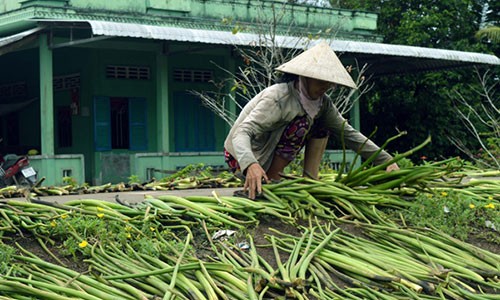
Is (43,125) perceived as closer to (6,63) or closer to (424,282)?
(6,63)

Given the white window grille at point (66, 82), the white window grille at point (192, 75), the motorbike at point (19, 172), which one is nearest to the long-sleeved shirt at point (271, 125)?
the motorbike at point (19, 172)

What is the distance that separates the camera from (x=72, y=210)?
14.4 ft

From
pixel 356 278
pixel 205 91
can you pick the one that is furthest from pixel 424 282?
pixel 205 91

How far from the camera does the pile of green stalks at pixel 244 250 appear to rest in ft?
11.8

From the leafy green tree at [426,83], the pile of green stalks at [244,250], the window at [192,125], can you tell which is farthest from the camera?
the leafy green tree at [426,83]

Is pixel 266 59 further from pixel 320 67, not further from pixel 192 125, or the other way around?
pixel 320 67

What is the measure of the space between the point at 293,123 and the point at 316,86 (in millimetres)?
310

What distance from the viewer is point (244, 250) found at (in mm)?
4184

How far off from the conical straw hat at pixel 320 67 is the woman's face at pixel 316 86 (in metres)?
0.11

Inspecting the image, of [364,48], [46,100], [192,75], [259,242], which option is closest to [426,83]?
[364,48]

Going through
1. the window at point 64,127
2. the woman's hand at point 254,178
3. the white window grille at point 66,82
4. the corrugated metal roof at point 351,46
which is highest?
the corrugated metal roof at point 351,46

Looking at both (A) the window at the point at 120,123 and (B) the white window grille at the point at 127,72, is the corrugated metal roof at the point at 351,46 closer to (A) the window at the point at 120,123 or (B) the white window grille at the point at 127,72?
(B) the white window grille at the point at 127,72

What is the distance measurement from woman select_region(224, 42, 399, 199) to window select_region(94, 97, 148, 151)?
9352 mm

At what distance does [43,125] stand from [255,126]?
26.4 ft
